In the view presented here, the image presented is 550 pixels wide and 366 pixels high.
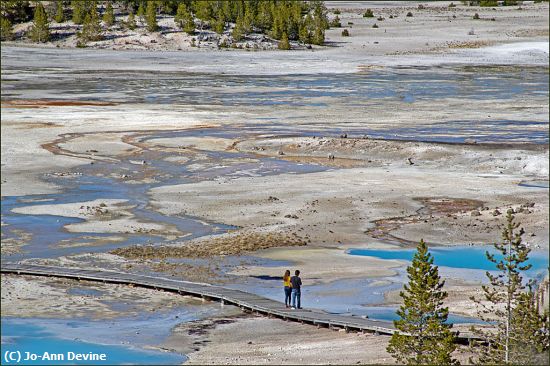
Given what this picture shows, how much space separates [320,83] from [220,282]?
37235 mm

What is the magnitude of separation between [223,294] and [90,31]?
61.0 m

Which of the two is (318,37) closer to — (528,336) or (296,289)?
(296,289)

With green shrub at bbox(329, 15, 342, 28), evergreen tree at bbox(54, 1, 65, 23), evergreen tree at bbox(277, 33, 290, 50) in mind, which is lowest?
evergreen tree at bbox(277, 33, 290, 50)

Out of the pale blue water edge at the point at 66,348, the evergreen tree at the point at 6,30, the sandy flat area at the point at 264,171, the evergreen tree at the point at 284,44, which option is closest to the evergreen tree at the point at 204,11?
the evergreen tree at the point at 284,44

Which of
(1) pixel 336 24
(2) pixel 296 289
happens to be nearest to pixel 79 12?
(1) pixel 336 24

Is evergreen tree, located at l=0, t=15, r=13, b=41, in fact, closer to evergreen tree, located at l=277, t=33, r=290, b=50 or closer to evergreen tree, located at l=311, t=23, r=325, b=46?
evergreen tree, located at l=277, t=33, r=290, b=50

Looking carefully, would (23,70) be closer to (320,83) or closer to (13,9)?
(320,83)

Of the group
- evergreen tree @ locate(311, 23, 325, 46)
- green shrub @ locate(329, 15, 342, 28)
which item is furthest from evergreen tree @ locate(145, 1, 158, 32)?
green shrub @ locate(329, 15, 342, 28)

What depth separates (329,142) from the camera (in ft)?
134

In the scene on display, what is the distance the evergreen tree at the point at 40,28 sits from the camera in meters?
80.2

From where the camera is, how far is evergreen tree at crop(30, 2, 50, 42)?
80.2 meters

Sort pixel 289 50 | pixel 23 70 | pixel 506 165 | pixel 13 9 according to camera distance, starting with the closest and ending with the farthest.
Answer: pixel 506 165 → pixel 23 70 → pixel 289 50 → pixel 13 9

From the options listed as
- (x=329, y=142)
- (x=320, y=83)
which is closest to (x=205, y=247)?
(x=329, y=142)

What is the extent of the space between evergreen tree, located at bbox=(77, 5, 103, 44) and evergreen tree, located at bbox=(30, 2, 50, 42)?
7.60ft
